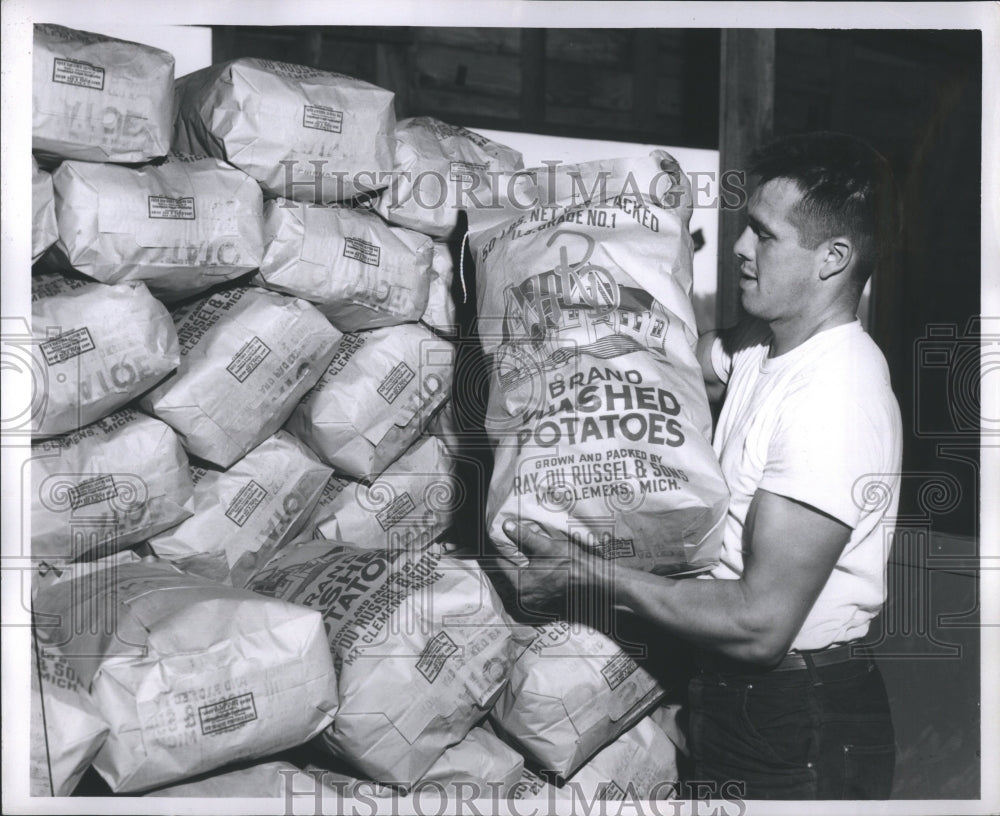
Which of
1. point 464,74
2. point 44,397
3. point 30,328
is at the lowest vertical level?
point 44,397

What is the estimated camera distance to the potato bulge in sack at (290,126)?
2029 mm

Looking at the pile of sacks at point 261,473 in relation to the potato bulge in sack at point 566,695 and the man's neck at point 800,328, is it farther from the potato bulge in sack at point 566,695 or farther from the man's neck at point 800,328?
the man's neck at point 800,328

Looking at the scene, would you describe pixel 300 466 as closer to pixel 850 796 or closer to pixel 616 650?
pixel 616 650

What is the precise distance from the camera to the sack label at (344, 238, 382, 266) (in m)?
2.16

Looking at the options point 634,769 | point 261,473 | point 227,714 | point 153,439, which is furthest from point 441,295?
point 634,769

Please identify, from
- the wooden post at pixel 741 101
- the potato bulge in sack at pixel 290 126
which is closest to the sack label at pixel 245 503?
the potato bulge in sack at pixel 290 126

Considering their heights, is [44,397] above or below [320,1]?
below

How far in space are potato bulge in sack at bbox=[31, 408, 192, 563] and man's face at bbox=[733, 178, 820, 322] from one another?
132cm

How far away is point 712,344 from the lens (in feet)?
8.02

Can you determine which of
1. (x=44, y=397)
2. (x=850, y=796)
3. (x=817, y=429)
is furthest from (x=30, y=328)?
(x=850, y=796)

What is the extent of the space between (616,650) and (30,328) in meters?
1.40

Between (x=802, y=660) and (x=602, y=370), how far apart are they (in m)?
0.75

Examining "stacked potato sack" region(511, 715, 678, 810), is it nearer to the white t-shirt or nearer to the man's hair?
the white t-shirt

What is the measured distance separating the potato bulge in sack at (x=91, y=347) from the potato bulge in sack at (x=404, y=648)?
1.75ft
